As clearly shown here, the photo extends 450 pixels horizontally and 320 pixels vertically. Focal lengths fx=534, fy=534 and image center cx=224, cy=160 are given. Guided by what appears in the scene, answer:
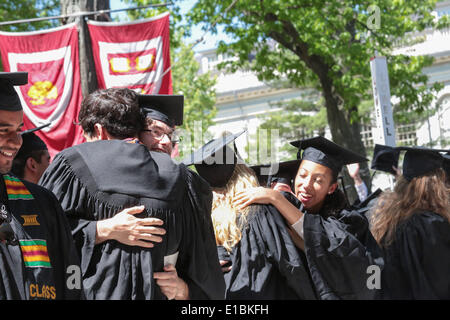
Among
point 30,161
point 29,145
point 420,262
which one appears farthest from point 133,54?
point 420,262

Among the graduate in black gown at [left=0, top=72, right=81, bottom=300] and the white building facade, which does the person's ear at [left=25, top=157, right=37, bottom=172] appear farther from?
the white building facade

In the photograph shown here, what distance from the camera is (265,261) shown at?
3238 mm

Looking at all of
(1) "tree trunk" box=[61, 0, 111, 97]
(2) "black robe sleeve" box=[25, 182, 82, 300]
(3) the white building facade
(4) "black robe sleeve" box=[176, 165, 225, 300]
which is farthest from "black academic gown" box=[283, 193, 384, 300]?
(3) the white building facade

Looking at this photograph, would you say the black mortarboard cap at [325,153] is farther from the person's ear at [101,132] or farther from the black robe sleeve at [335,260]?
the person's ear at [101,132]

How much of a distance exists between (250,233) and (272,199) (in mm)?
258

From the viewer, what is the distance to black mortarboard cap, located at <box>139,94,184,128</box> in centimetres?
310

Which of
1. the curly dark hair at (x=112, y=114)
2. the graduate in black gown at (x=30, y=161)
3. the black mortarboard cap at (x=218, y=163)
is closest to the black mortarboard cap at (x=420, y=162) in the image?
the black mortarboard cap at (x=218, y=163)

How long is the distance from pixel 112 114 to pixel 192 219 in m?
0.63

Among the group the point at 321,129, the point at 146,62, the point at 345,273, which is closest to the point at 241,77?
the point at 321,129

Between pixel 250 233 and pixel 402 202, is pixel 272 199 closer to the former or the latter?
pixel 250 233

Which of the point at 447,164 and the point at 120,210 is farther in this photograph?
the point at 447,164

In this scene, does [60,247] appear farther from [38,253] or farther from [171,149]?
[171,149]

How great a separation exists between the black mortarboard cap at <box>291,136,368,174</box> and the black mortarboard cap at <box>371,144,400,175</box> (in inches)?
22.4
